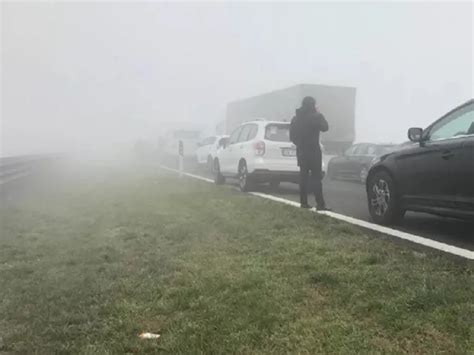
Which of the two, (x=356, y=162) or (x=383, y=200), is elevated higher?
(x=383, y=200)

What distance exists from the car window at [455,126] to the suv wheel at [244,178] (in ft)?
20.5

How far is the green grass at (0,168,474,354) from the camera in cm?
370

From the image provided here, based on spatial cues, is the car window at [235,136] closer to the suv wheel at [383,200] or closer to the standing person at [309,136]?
the standing person at [309,136]

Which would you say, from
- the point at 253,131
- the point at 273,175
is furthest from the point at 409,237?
the point at 253,131

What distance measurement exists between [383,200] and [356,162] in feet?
32.9

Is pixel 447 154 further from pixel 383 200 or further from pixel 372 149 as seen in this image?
pixel 372 149

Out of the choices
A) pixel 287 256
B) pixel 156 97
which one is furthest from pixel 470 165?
pixel 156 97

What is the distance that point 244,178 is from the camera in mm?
12734

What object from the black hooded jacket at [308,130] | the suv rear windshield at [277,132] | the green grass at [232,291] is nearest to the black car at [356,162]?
the suv rear windshield at [277,132]

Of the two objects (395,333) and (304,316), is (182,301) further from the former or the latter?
(395,333)

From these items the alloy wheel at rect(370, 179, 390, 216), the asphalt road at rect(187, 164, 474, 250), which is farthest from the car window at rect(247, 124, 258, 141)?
the alloy wheel at rect(370, 179, 390, 216)

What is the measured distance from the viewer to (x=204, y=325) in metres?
3.98

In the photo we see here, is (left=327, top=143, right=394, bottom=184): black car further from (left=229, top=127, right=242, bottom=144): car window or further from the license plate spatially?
the license plate

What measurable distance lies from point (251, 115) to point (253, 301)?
76.2ft
